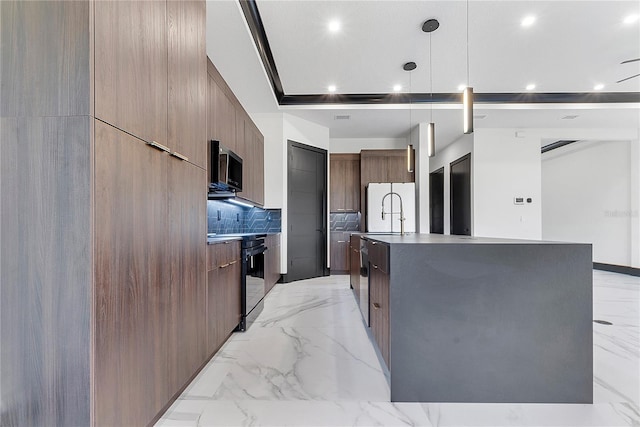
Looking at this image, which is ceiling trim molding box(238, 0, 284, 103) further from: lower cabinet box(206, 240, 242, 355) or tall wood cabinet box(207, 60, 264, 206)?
lower cabinet box(206, 240, 242, 355)

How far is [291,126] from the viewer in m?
4.98

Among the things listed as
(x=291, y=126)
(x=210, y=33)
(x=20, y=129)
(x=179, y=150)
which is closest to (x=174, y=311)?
(x=179, y=150)

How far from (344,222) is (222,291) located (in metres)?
4.02

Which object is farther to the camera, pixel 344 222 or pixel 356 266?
pixel 344 222

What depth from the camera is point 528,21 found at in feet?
9.26

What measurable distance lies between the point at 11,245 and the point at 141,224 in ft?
1.28

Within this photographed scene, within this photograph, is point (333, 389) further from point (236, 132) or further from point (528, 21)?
point (528, 21)

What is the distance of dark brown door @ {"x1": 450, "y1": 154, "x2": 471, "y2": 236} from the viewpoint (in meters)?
5.81

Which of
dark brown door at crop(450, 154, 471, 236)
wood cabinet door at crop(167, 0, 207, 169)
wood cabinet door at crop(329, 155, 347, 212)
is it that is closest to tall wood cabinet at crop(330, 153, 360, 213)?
wood cabinet door at crop(329, 155, 347, 212)

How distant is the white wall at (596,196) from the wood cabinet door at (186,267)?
7.37 m

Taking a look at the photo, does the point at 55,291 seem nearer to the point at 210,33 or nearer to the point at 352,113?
the point at 210,33

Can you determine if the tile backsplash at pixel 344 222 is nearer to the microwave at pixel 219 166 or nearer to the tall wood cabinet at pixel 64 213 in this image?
the microwave at pixel 219 166

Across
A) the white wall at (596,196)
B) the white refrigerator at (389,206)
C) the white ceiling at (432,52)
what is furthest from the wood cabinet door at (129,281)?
the white wall at (596,196)

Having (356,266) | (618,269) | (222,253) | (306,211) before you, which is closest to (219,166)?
(222,253)
